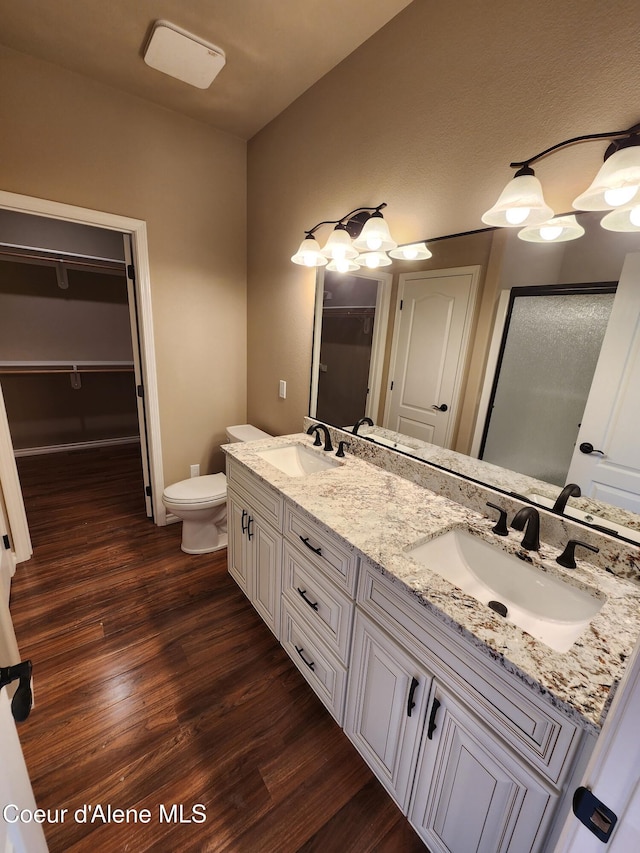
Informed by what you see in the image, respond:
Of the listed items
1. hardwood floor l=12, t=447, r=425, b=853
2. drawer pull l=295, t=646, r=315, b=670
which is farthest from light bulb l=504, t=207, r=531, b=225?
hardwood floor l=12, t=447, r=425, b=853

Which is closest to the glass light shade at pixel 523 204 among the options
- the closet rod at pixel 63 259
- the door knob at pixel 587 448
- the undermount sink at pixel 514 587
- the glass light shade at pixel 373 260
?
the glass light shade at pixel 373 260

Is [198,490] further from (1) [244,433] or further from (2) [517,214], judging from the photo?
(2) [517,214]

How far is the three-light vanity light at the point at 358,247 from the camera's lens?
1509 mm

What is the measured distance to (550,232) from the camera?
3.69ft

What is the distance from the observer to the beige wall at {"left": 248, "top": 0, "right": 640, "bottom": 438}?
3.32 feet

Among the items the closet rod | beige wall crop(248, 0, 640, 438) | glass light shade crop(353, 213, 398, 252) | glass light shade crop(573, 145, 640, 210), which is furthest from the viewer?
the closet rod

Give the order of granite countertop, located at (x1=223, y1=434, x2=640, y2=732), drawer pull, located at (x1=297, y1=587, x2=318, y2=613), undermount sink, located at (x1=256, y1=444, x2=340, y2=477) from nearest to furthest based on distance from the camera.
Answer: granite countertop, located at (x1=223, y1=434, x2=640, y2=732), drawer pull, located at (x1=297, y1=587, x2=318, y2=613), undermount sink, located at (x1=256, y1=444, x2=340, y2=477)

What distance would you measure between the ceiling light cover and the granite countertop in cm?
193

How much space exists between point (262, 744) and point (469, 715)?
92 centimetres

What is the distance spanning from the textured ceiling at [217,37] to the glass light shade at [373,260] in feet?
2.96

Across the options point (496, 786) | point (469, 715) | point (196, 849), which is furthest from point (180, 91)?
point (196, 849)

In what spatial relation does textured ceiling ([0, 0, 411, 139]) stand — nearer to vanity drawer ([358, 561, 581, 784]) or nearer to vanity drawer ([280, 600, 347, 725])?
vanity drawer ([358, 561, 581, 784])

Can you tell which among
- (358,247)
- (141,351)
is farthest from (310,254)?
(141,351)

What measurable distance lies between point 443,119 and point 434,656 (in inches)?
72.0
